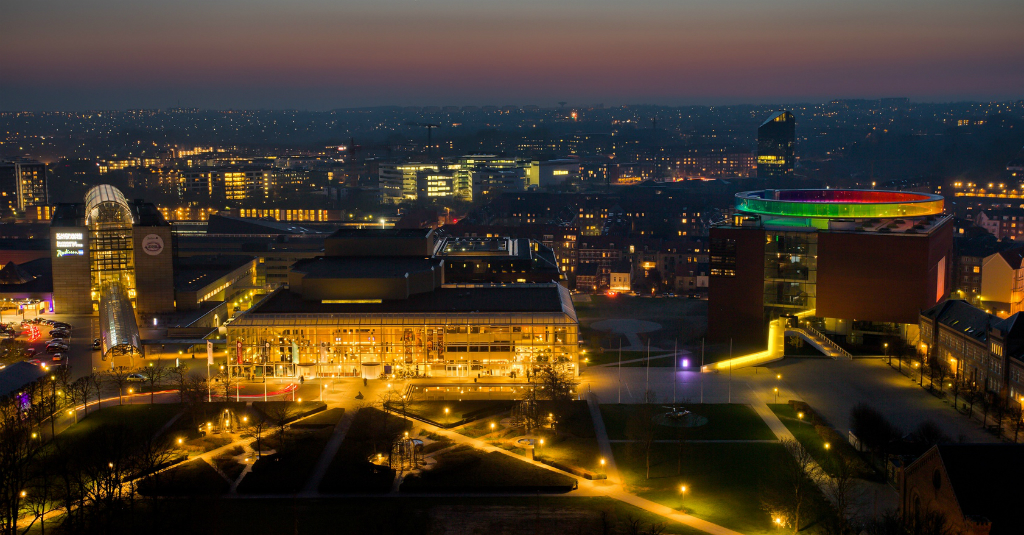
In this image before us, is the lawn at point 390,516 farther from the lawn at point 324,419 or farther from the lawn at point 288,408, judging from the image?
the lawn at point 288,408

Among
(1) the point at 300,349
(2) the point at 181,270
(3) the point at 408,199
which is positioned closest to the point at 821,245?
(1) the point at 300,349

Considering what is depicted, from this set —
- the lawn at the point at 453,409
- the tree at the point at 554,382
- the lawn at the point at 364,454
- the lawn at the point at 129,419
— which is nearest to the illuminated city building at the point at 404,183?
the tree at the point at 554,382

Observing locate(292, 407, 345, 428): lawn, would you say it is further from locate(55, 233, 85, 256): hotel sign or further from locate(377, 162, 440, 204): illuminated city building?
locate(377, 162, 440, 204): illuminated city building

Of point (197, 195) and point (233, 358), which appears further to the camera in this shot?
point (197, 195)

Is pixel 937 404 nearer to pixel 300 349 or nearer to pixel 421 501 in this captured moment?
pixel 421 501

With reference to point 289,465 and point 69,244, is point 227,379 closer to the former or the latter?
point 289,465

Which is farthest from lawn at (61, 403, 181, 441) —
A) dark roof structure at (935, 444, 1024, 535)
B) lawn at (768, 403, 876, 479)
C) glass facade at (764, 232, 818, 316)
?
glass facade at (764, 232, 818, 316)

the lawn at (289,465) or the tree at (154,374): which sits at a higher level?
the tree at (154,374)
